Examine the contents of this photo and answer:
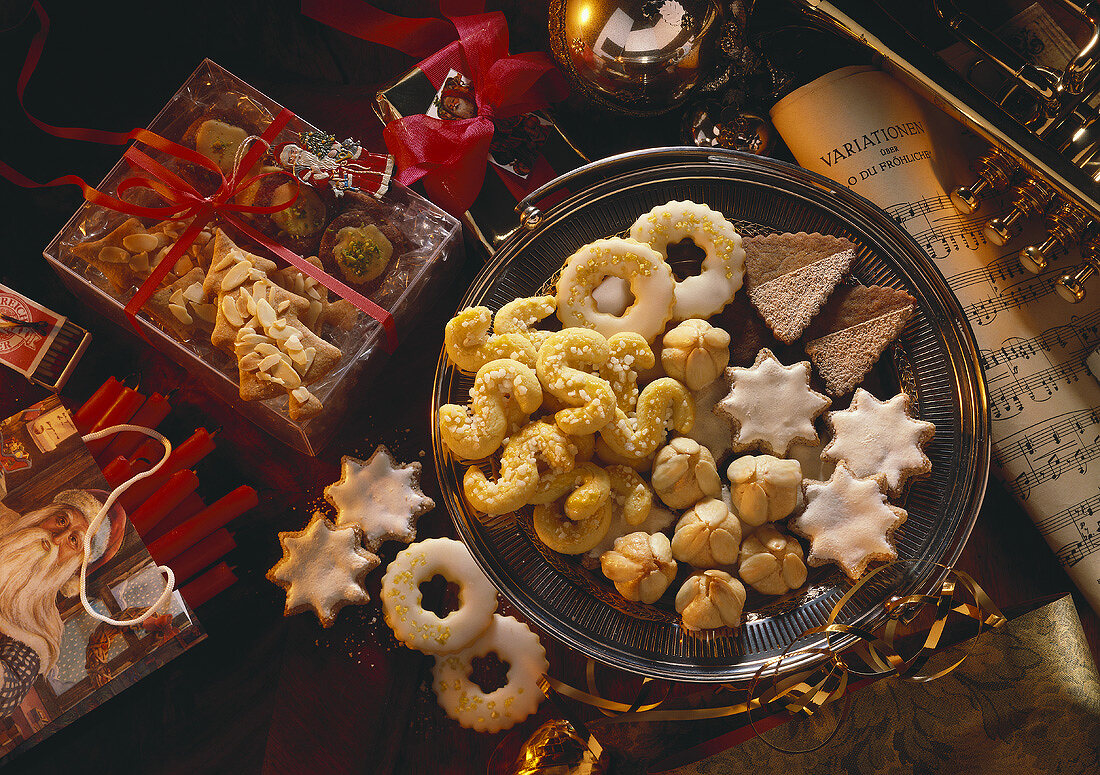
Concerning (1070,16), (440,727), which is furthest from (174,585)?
(1070,16)

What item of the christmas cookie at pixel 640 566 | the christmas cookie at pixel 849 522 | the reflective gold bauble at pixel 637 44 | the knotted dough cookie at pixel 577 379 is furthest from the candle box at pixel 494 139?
the christmas cookie at pixel 849 522

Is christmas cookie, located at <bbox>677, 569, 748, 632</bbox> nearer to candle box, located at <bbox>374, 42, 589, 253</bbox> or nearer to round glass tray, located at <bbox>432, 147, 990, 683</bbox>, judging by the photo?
round glass tray, located at <bbox>432, 147, 990, 683</bbox>

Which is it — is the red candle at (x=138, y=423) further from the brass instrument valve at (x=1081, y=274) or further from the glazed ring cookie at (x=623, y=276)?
the brass instrument valve at (x=1081, y=274)

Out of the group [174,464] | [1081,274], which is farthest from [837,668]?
[174,464]

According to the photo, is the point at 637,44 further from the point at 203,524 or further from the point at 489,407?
the point at 203,524

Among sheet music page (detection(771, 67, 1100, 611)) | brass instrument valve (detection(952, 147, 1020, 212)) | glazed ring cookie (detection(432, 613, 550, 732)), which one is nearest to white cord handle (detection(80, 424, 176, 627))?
glazed ring cookie (detection(432, 613, 550, 732))
